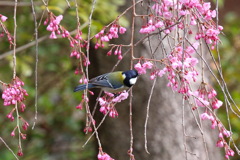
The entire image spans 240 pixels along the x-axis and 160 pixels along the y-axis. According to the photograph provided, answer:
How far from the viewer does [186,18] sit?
2.19m

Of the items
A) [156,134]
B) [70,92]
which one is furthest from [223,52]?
[156,134]

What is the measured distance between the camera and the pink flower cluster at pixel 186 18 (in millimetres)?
2053

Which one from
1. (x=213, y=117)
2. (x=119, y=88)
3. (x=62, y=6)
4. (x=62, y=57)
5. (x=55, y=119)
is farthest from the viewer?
(x=55, y=119)

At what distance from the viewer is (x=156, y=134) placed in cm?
396

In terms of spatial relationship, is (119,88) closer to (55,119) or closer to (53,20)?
(53,20)

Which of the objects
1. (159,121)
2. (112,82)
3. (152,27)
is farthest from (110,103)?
(159,121)

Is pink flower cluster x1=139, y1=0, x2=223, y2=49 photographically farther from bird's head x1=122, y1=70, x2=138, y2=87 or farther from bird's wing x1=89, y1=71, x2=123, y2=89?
bird's wing x1=89, y1=71, x2=123, y2=89

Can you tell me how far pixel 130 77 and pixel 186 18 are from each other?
627 millimetres

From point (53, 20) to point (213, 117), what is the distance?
894 mm

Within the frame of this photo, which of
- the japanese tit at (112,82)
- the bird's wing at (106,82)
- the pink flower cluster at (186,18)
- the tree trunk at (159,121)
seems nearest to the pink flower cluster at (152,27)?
the pink flower cluster at (186,18)

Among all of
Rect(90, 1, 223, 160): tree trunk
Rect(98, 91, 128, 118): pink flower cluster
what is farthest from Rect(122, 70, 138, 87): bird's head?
Rect(90, 1, 223, 160): tree trunk

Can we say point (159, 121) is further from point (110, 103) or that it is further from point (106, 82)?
point (110, 103)

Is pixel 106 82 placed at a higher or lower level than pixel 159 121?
higher

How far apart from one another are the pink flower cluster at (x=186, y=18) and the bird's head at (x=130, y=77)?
39cm
